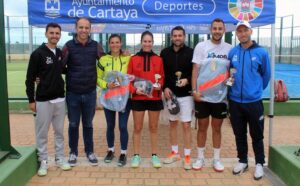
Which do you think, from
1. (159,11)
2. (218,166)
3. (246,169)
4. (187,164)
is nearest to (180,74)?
(159,11)

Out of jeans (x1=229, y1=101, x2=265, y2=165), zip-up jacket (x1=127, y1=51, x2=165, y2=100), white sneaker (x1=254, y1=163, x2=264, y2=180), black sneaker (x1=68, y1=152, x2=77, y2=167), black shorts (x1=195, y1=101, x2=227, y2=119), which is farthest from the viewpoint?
black sneaker (x1=68, y1=152, x2=77, y2=167)

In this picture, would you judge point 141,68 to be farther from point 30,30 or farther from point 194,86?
point 30,30

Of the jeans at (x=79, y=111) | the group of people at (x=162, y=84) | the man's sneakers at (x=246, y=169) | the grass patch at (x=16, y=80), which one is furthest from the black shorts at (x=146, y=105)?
the grass patch at (x=16, y=80)

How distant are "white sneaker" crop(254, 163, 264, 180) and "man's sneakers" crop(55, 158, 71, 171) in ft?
8.72

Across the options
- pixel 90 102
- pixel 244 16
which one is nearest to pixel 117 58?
pixel 90 102

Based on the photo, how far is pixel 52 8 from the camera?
531cm

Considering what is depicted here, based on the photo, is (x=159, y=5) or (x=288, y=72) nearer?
(x=159, y=5)

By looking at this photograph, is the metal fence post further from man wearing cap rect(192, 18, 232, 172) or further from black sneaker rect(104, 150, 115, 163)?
man wearing cap rect(192, 18, 232, 172)

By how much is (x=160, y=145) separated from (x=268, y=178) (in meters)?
2.29

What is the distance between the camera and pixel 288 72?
18031 millimetres

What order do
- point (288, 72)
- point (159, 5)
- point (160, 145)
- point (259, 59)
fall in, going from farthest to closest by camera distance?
point (288, 72) < point (160, 145) < point (159, 5) < point (259, 59)

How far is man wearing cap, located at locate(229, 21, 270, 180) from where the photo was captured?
15.6ft

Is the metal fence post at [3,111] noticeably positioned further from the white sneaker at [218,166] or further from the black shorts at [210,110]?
the white sneaker at [218,166]

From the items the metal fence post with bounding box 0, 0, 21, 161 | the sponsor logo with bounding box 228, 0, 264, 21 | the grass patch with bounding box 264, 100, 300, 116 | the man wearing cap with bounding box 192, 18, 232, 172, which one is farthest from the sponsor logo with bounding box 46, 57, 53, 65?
the grass patch with bounding box 264, 100, 300, 116
